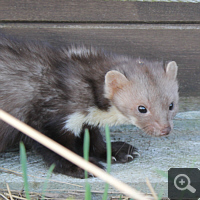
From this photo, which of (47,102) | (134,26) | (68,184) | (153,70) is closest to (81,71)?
(47,102)

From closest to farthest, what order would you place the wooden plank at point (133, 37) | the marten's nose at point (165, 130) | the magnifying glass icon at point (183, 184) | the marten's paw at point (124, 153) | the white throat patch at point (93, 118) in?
the magnifying glass icon at point (183, 184), the marten's nose at point (165, 130), the white throat patch at point (93, 118), the marten's paw at point (124, 153), the wooden plank at point (133, 37)

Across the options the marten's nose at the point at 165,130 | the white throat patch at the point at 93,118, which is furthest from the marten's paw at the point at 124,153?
the marten's nose at the point at 165,130

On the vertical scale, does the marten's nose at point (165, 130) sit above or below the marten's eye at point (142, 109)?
below

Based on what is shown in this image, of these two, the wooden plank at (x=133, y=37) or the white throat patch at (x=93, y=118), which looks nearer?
the white throat patch at (x=93, y=118)

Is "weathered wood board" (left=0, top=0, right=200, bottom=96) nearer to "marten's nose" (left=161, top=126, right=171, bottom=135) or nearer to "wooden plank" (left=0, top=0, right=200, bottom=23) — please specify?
"wooden plank" (left=0, top=0, right=200, bottom=23)

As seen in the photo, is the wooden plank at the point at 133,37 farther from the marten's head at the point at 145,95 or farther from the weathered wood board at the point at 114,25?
the marten's head at the point at 145,95

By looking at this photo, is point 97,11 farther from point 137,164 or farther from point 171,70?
point 137,164
